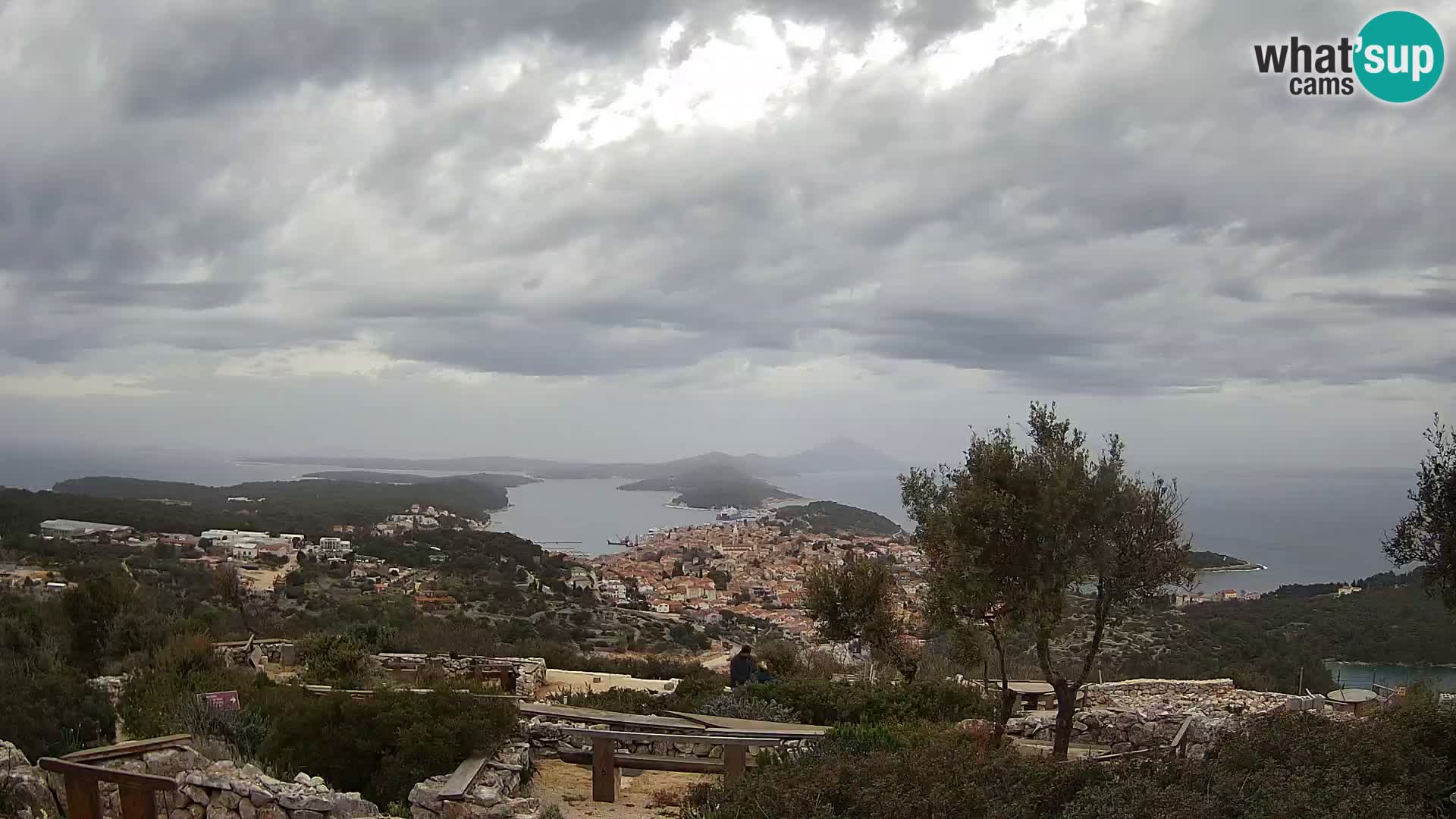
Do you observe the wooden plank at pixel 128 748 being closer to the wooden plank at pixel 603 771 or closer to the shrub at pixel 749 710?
the wooden plank at pixel 603 771

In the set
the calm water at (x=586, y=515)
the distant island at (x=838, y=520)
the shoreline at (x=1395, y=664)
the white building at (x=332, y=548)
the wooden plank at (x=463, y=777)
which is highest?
the wooden plank at (x=463, y=777)

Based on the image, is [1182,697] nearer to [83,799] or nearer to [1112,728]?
[1112,728]

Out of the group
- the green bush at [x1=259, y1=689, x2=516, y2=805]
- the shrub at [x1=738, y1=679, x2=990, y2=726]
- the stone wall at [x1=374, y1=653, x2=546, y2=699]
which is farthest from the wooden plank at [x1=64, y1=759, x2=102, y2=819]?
the stone wall at [x1=374, y1=653, x2=546, y2=699]

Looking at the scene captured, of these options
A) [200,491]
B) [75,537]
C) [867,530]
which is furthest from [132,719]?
[200,491]

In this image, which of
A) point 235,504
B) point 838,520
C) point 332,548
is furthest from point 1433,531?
point 235,504

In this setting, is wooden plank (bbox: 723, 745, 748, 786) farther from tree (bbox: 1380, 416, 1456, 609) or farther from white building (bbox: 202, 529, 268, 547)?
white building (bbox: 202, 529, 268, 547)

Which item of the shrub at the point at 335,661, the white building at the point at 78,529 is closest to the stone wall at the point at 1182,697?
the shrub at the point at 335,661

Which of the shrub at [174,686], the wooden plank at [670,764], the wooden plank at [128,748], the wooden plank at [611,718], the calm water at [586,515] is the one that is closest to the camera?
the wooden plank at [128,748]
